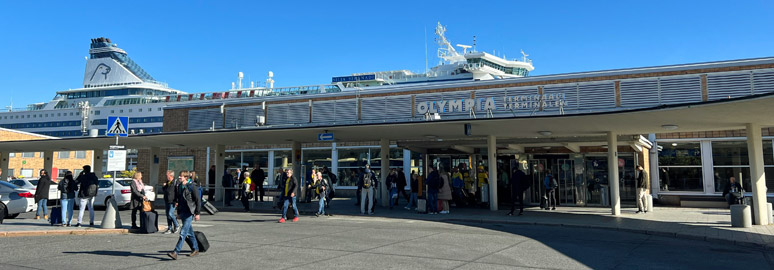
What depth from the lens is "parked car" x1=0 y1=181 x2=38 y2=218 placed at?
14.1 m

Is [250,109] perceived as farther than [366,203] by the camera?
Yes

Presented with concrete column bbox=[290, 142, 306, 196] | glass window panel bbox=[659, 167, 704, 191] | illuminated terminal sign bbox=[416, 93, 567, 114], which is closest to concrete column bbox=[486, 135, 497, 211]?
concrete column bbox=[290, 142, 306, 196]

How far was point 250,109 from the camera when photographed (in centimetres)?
3316

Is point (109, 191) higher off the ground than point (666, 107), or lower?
lower

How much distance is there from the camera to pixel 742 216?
41.3 feet

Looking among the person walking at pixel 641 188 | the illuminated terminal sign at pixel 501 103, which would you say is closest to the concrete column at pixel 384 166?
the person walking at pixel 641 188

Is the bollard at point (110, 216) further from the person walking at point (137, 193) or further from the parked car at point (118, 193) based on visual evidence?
the parked car at point (118, 193)

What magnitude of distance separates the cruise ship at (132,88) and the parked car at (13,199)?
3532cm

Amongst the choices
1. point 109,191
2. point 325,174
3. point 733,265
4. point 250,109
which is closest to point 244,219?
point 325,174

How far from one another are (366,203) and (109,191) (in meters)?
9.40

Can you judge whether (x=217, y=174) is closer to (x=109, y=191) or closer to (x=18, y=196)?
(x=109, y=191)

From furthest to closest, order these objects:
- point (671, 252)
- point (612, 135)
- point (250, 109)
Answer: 1. point (250, 109)
2. point (612, 135)
3. point (671, 252)

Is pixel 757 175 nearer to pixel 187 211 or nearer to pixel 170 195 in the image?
pixel 187 211

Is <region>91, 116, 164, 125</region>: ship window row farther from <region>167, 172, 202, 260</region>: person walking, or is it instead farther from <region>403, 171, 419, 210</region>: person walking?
<region>167, 172, 202, 260</region>: person walking
